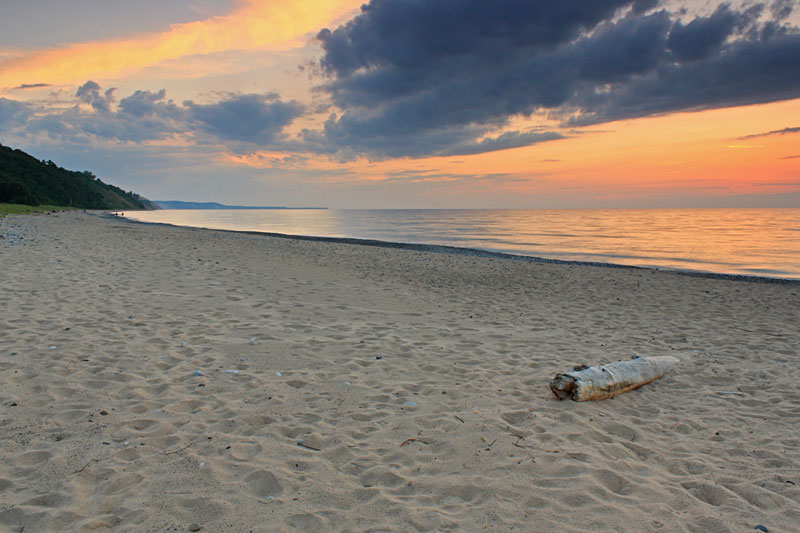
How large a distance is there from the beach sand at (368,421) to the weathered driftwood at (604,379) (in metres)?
0.13

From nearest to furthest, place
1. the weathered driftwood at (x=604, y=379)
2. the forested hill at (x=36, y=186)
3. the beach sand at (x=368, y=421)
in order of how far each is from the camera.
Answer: the beach sand at (x=368, y=421) → the weathered driftwood at (x=604, y=379) → the forested hill at (x=36, y=186)

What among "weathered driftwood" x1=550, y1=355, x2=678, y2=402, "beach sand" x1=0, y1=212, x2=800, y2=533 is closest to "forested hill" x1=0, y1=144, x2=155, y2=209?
"beach sand" x1=0, y1=212, x2=800, y2=533

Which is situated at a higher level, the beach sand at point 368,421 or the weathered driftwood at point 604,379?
the weathered driftwood at point 604,379

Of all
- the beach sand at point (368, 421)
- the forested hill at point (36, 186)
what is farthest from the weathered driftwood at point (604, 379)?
the forested hill at point (36, 186)

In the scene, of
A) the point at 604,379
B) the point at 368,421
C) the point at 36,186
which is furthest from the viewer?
the point at 36,186

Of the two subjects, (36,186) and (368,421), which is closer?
(368,421)

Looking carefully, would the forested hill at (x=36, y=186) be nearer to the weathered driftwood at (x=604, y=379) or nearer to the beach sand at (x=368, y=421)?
the beach sand at (x=368, y=421)

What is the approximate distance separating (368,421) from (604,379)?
3.00m

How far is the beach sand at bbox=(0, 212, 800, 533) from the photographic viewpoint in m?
3.04

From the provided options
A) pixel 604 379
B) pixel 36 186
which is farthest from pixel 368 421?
pixel 36 186

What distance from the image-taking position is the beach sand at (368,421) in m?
3.04

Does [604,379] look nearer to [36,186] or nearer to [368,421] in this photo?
[368,421]

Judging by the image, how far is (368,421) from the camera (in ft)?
14.3

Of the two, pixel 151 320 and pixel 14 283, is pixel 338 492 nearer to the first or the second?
pixel 151 320
